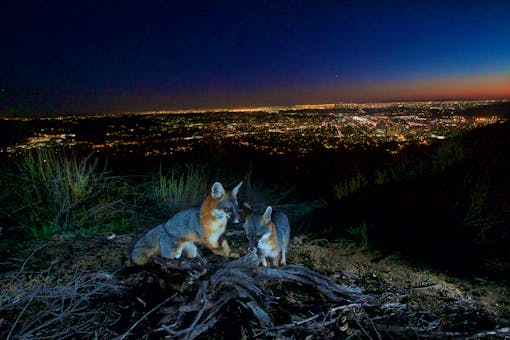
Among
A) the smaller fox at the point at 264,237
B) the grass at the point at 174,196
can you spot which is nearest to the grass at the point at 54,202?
the grass at the point at 174,196

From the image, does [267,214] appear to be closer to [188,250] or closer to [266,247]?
[266,247]

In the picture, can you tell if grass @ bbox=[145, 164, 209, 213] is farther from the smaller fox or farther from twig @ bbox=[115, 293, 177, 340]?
twig @ bbox=[115, 293, 177, 340]

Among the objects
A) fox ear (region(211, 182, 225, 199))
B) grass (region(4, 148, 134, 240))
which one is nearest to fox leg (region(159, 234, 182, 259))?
fox ear (region(211, 182, 225, 199))

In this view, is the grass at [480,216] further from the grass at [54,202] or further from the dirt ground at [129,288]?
the grass at [54,202]

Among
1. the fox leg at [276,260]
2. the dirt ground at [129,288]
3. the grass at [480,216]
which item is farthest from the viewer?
the grass at [480,216]

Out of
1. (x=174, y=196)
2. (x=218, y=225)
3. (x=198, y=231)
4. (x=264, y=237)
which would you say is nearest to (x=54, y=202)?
(x=174, y=196)

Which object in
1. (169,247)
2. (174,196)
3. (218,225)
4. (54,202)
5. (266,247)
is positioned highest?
(218,225)
